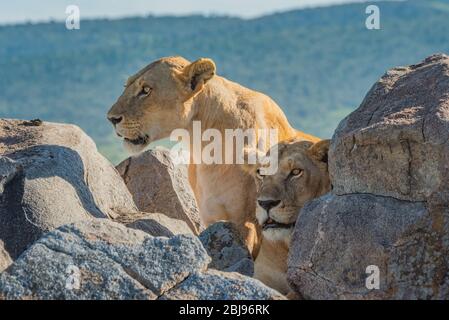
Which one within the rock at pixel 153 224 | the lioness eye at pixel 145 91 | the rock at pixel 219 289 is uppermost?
the lioness eye at pixel 145 91

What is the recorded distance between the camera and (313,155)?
10.6 metres

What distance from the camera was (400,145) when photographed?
9039 millimetres

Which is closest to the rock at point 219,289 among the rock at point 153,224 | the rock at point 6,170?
the rock at point 153,224

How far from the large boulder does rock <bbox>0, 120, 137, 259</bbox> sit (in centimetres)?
188

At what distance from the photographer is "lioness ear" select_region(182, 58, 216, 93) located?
42.1 ft

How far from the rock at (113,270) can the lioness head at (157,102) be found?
4.38m

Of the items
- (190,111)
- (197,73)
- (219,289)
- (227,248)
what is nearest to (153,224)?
(227,248)

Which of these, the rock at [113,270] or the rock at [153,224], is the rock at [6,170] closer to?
the rock at [153,224]

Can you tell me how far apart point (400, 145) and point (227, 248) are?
2.28 metres

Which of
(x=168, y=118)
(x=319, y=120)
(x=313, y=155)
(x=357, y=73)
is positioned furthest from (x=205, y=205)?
(x=357, y=73)

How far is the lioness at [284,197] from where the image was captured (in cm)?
1031

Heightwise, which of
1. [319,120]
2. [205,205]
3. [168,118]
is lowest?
[319,120]
